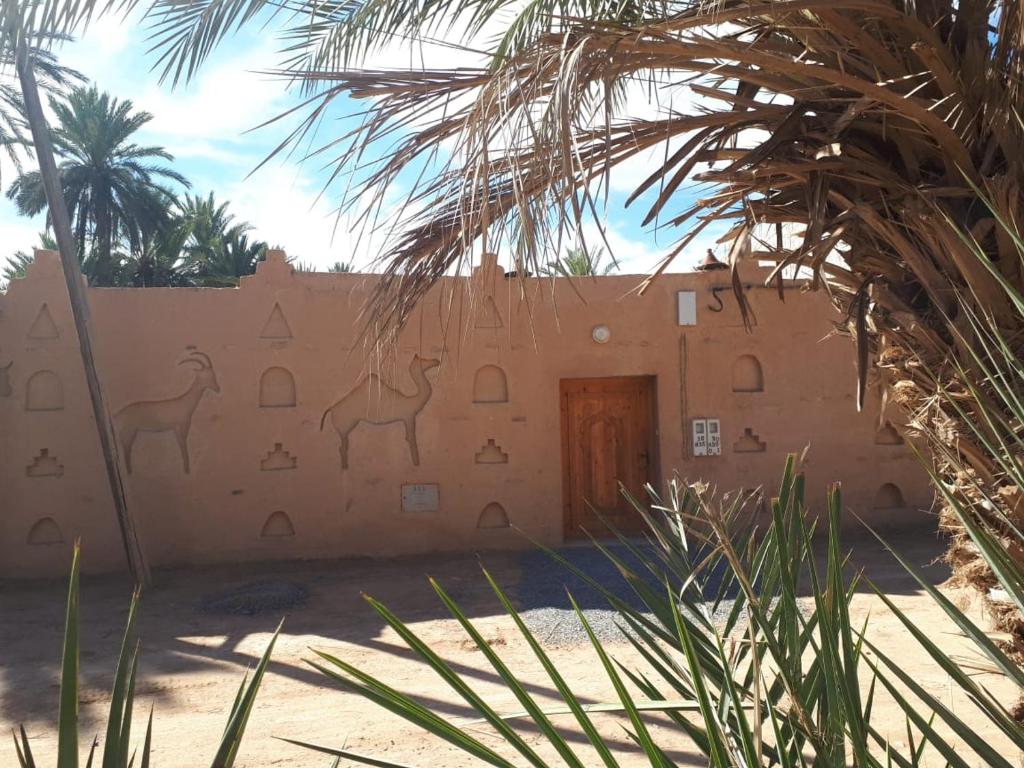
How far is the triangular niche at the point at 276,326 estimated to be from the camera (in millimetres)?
9344

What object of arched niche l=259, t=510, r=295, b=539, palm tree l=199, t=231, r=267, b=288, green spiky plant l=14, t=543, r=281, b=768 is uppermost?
palm tree l=199, t=231, r=267, b=288

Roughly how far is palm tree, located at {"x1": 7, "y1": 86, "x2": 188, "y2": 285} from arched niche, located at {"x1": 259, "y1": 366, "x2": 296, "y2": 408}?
14.3 metres

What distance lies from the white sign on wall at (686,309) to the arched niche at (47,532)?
6634 mm

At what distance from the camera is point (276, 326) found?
9383 millimetres

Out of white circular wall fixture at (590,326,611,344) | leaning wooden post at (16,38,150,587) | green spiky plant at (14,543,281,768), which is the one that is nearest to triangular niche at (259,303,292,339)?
leaning wooden post at (16,38,150,587)

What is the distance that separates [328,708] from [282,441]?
189 inches

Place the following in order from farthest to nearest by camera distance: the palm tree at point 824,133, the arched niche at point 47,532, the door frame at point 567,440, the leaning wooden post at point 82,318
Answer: the door frame at point 567,440
the arched niche at point 47,532
the leaning wooden post at point 82,318
the palm tree at point 824,133

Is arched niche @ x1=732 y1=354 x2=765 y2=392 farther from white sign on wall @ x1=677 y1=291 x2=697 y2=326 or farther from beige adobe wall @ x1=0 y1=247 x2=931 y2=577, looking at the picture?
white sign on wall @ x1=677 y1=291 x2=697 y2=326

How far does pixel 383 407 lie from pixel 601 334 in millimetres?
2404

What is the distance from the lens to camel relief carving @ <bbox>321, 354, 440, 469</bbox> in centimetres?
939

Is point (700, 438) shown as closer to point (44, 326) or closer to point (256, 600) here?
point (256, 600)

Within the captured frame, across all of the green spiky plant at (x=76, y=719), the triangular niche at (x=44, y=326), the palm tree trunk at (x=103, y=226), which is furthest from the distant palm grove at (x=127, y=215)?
the green spiky plant at (x=76, y=719)

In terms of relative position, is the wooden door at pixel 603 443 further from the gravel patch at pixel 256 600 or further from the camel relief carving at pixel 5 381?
the camel relief carving at pixel 5 381

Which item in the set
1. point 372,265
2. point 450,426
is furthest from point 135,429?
point 372,265
